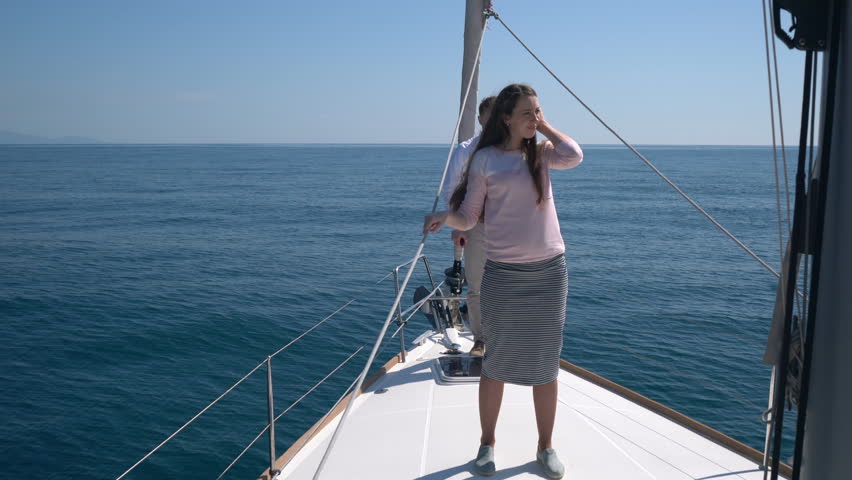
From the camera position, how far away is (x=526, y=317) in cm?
217

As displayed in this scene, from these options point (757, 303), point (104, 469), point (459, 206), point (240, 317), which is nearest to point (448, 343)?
point (459, 206)

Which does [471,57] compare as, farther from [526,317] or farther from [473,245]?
[526,317]

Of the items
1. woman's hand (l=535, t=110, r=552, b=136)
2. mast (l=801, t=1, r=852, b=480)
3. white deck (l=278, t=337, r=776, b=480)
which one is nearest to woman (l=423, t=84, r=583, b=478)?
woman's hand (l=535, t=110, r=552, b=136)

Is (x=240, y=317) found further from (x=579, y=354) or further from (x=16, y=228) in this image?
(x=16, y=228)

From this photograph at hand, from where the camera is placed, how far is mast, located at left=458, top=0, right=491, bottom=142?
12.0ft

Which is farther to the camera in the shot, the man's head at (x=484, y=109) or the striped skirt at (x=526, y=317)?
the man's head at (x=484, y=109)

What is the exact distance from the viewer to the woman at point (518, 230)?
2.10 metres

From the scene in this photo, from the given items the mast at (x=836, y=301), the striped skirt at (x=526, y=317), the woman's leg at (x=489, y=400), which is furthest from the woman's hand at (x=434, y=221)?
the mast at (x=836, y=301)

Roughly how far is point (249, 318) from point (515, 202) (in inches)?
419

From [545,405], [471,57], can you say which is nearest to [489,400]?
[545,405]

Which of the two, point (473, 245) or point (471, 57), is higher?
point (471, 57)

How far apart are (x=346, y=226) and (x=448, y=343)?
20013 millimetres

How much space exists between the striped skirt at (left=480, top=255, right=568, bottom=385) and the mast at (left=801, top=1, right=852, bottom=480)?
1038mm

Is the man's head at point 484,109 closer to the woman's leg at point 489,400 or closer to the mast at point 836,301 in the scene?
the woman's leg at point 489,400
